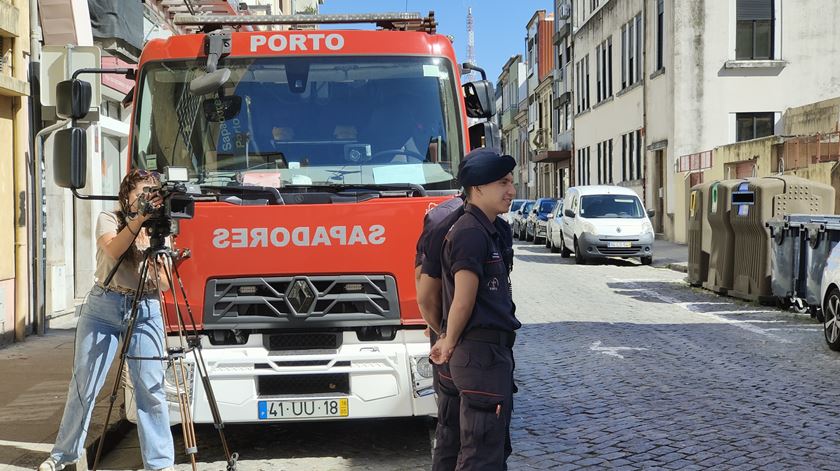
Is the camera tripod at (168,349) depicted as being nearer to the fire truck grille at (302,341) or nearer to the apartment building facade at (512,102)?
the fire truck grille at (302,341)

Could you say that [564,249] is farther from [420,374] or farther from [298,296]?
[298,296]

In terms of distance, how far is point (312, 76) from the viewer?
7.07 meters

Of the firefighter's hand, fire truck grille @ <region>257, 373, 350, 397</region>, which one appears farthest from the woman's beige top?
the firefighter's hand

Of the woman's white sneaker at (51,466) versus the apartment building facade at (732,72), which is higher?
the apartment building facade at (732,72)

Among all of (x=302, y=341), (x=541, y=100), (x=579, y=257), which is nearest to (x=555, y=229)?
(x=579, y=257)

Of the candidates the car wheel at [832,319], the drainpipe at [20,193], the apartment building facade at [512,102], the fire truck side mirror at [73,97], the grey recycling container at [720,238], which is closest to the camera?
the fire truck side mirror at [73,97]

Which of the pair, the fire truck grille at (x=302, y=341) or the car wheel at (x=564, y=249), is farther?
the car wheel at (x=564, y=249)

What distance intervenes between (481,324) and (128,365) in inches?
90.2

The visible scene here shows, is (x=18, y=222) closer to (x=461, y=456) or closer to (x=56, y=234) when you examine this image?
(x=56, y=234)

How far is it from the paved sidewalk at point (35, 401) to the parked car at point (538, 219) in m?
25.4

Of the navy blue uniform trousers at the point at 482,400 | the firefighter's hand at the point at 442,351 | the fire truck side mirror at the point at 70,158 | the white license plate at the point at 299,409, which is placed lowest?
the white license plate at the point at 299,409

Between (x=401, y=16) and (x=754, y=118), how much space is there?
26318mm

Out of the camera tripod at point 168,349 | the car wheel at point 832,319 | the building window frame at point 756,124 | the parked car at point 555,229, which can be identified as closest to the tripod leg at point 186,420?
the camera tripod at point 168,349

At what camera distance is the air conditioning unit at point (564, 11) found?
56.3 m
